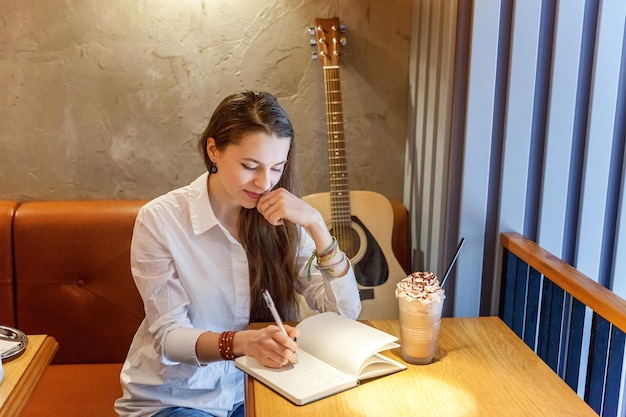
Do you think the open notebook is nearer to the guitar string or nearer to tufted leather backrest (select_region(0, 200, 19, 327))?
the guitar string

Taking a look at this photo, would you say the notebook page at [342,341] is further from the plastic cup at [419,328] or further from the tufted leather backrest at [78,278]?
the tufted leather backrest at [78,278]

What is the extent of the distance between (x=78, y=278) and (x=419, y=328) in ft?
4.10

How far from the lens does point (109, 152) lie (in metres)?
2.22

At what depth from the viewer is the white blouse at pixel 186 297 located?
4.75 ft

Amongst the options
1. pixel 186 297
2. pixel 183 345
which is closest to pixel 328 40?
pixel 186 297

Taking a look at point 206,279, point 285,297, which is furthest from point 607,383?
point 206,279

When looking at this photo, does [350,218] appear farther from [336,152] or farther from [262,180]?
[262,180]

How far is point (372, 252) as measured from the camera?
215 centimetres

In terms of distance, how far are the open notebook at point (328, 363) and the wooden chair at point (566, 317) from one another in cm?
39

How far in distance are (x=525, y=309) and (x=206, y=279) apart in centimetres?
78

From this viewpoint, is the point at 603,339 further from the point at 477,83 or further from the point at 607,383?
the point at 477,83

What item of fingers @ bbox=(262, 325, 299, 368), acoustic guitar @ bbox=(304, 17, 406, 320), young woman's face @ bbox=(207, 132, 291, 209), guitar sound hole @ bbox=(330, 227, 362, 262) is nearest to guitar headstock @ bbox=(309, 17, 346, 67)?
acoustic guitar @ bbox=(304, 17, 406, 320)

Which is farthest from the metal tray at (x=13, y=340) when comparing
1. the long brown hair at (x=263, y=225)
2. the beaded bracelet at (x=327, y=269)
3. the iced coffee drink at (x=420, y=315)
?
the iced coffee drink at (x=420, y=315)

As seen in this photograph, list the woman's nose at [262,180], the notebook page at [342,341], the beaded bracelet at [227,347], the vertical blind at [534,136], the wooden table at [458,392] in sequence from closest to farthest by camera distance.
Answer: the wooden table at [458,392] → the notebook page at [342,341] → the beaded bracelet at [227,347] → the woman's nose at [262,180] → the vertical blind at [534,136]
